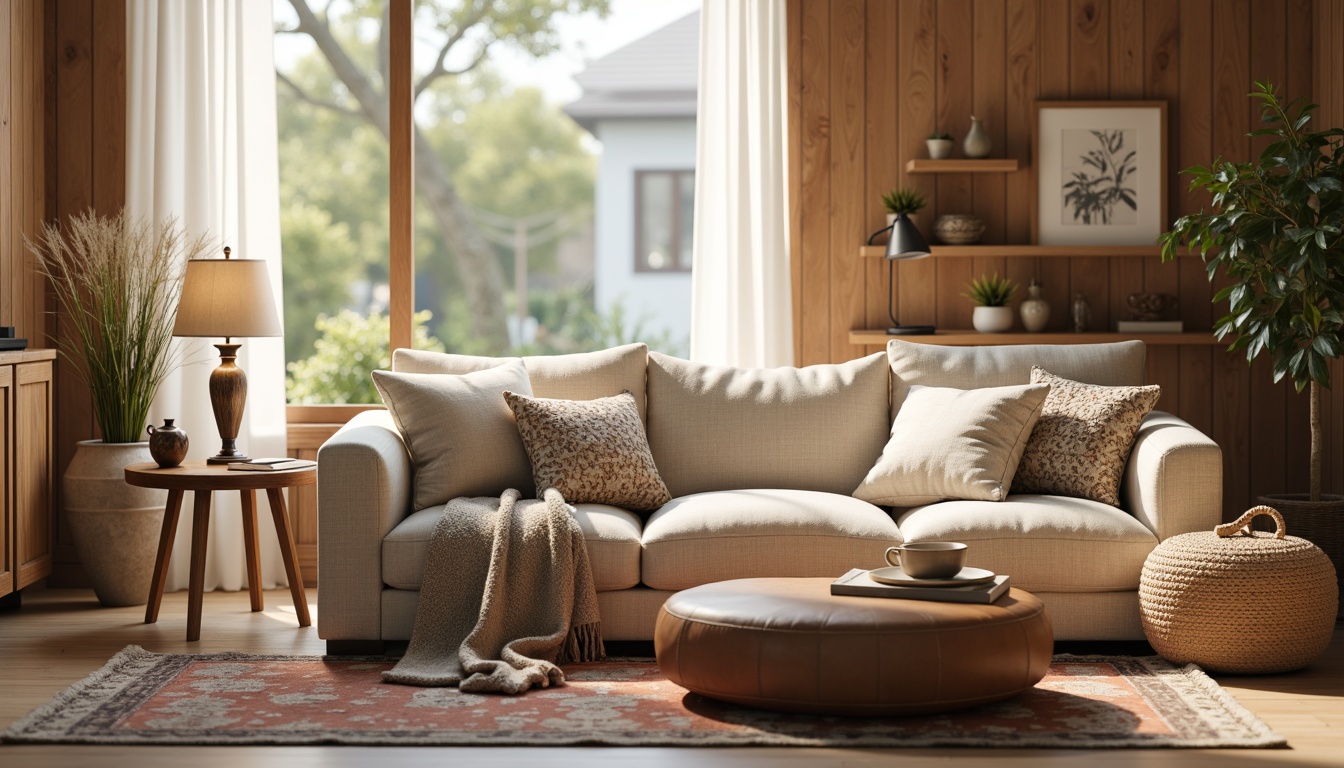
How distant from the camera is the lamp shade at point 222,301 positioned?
4043 millimetres

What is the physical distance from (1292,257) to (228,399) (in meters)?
3.45

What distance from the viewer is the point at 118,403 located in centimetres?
445

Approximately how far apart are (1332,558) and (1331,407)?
2.71ft

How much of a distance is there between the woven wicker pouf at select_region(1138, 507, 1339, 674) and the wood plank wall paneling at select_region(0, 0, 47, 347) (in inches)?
153

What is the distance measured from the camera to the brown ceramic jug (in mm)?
4102

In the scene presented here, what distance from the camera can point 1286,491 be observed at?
192 inches

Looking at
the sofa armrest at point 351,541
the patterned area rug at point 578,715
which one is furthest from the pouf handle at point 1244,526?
the sofa armrest at point 351,541

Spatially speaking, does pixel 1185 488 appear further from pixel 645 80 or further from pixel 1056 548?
pixel 645 80

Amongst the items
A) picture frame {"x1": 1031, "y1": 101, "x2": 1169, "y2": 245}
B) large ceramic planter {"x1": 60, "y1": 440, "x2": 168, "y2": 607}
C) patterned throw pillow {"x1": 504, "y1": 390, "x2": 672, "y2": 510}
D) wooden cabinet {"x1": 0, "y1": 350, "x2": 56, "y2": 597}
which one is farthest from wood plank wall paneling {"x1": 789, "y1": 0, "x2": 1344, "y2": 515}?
wooden cabinet {"x1": 0, "y1": 350, "x2": 56, "y2": 597}

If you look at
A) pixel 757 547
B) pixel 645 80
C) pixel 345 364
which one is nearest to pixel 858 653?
pixel 757 547

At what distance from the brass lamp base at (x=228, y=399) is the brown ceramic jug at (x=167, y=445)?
11cm

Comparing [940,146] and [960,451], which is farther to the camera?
[940,146]

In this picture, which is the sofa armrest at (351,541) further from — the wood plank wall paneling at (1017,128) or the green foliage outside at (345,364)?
the green foliage outside at (345,364)

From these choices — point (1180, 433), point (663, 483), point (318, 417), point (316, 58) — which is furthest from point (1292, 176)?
point (316, 58)
